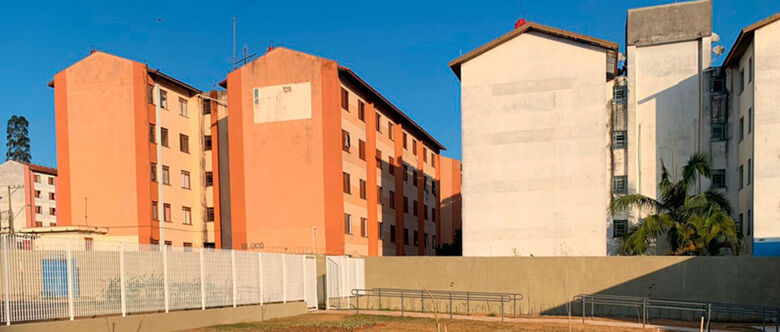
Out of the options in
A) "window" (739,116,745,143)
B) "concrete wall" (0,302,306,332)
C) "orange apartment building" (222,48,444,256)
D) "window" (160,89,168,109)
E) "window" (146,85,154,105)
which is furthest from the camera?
"window" (160,89,168,109)

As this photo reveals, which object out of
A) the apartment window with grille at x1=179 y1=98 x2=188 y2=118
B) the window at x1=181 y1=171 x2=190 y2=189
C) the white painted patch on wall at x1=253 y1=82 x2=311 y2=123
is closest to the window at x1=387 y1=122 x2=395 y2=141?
the white painted patch on wall at x1=253 y1=82 x2=311 y2=123

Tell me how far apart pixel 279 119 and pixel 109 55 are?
40.2ft

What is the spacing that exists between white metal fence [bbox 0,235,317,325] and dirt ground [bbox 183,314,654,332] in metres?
1.39

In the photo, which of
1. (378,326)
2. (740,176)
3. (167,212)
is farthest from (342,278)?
(740,176)

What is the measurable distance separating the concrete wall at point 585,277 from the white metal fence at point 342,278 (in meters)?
0.53

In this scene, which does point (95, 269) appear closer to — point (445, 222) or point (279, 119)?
point (279, 119)

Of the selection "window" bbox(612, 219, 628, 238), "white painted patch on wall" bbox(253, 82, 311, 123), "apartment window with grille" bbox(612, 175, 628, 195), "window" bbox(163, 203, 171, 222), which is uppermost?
"white painted patch on wall" bbox(253, 82, 311, 123)

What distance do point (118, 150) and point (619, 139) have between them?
3127 centimetres

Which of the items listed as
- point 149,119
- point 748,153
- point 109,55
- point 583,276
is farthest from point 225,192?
point 748,153

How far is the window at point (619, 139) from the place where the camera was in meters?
34.7

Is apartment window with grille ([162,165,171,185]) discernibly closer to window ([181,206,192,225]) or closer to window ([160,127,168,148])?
window ([160,127,168,148])

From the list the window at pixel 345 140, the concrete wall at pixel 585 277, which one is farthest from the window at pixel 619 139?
the window at pixel 345 140

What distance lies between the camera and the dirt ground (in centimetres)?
1767

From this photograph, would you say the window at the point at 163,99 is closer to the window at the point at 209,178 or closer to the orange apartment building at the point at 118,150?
the orange apartment building at the point at 118,150
